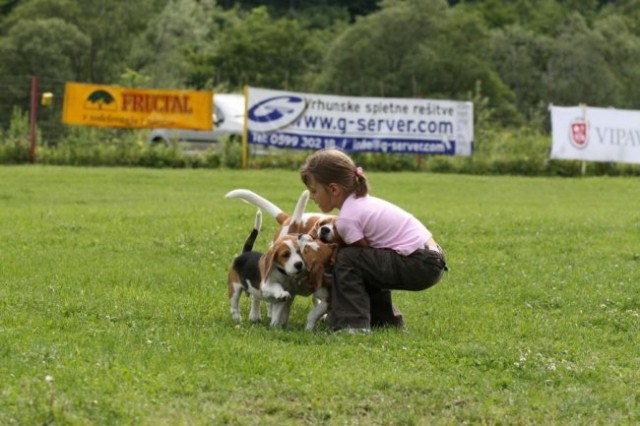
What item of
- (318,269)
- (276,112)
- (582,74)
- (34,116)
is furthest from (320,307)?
(582,74)

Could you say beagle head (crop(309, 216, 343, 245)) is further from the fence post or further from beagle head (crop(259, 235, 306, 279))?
the fence post

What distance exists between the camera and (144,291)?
26.9 feet

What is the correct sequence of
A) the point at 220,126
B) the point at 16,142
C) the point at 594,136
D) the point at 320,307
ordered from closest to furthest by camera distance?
the point at 320,307, the point at 16,142, the point at 594,136, the point at 220,126

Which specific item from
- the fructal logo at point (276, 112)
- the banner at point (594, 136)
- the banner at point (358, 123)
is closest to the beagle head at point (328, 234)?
the banner at point (358, 123)

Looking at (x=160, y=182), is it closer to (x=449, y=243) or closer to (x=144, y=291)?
(x=449, y=243)

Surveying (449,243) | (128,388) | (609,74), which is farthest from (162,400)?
(609,74)

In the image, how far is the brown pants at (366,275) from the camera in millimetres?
6742

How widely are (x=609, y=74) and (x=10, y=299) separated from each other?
63.3m

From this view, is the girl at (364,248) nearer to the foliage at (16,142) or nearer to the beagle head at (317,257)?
the beagle head at (317,257)

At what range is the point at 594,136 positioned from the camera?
25562mm

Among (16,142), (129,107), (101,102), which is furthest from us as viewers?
(129,107)

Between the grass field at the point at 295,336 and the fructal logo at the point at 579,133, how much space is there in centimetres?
1213

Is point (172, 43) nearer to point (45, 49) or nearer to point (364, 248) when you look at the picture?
point (45, 49)

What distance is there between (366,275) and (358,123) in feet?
61.4
